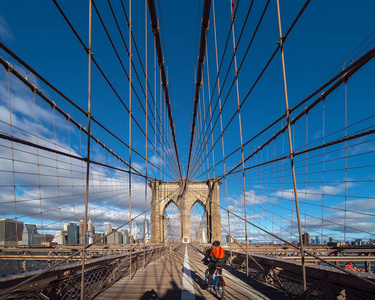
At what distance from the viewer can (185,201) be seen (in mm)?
28750

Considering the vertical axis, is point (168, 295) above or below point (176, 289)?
above

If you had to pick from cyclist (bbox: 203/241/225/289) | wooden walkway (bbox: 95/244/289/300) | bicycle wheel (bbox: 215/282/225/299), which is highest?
cyclist (bbox: 203/241/225/289)

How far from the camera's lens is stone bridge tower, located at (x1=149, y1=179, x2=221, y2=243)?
2556 centimetres

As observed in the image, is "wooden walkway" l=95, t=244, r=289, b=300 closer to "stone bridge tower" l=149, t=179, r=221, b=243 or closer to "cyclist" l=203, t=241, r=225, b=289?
"cyclist" l=203, t=241, r=225, b=289

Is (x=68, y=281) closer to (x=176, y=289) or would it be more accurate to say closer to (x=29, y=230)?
(x=176, y=289)

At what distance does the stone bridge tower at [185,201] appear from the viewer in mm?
25562

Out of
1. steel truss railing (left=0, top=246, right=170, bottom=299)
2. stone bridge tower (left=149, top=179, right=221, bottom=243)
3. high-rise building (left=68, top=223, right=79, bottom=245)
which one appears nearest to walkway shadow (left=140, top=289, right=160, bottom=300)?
steel truss railing (left=0, top=246, right=170, bottom=299)

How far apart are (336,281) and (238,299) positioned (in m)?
1.64

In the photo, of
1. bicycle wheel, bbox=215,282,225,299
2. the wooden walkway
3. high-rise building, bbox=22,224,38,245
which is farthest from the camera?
high-rise building, bbox=22,224,38,245

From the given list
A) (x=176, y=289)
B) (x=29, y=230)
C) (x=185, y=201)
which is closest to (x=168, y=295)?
(x=176, y=289)

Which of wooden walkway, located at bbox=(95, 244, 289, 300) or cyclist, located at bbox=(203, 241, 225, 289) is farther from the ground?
cyclist, located at bbox=(203, 241, 225, 289)

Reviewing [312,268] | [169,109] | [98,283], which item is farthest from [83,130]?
[169,109]

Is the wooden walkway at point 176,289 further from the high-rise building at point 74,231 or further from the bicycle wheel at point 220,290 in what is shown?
the high-rise building at point 74,231

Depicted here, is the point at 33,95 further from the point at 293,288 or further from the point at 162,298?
A: the point at 293,288
